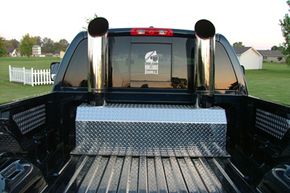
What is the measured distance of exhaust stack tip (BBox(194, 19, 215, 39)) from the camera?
3.18 m

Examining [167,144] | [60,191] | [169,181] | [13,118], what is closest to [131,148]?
[167,144]

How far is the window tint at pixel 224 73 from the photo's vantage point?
139 inches

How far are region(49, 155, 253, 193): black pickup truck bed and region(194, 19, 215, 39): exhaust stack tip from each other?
1071 millimetres

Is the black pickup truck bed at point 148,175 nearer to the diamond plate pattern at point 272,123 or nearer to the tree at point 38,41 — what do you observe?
the diamond plate pattern at point 272,123

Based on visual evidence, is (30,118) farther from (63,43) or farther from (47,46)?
(47,46)

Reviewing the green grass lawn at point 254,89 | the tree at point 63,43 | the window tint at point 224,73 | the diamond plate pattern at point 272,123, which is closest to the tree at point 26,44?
the tree at point 63,43

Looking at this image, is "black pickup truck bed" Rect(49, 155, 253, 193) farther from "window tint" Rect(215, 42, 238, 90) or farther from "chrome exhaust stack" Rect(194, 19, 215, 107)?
"window tint" Rect(215, 42, 238, 90)

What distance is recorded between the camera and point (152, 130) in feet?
9.68

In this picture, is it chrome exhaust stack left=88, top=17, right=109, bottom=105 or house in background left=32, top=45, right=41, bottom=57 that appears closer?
chrome exhaust stack left=88, top=17, right=109, bottom=105

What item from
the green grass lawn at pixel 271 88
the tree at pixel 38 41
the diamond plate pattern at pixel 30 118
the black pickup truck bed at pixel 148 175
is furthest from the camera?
the tree at pixel 38 41

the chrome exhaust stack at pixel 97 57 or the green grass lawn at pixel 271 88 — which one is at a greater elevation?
the chrome exhaust stack at pixel 97 57

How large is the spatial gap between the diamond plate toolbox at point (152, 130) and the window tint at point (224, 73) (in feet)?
2.02

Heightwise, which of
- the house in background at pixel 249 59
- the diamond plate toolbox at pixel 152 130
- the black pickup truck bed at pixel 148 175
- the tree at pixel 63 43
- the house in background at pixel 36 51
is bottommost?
the black pickup truck bed at pixel 148 175

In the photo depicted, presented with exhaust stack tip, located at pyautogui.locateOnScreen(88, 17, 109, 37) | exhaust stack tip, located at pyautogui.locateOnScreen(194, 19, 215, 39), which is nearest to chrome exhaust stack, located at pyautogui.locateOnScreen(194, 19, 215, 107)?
exhaust stack tip, located at pyautogui.locateOnScreen(194, 19, 215, 39)
